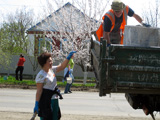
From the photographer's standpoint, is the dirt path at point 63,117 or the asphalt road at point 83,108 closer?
the dirt path at point 63,117

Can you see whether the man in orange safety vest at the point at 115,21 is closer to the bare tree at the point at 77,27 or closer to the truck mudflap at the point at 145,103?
the truck mudflap at the point at 145,103

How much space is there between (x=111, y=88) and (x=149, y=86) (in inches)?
19.6

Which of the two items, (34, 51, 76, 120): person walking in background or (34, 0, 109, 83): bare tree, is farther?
(34, 0, 109, 83): bare tree

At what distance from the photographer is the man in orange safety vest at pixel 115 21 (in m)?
4.84

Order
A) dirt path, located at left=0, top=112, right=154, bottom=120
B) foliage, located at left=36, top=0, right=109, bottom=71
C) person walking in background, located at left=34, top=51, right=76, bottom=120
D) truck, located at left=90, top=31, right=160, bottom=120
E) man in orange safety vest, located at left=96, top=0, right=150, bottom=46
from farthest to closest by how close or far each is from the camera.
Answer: foliage, located at left=36, top=0, right=109, bottom=71 < dirt path, located at left=0, top=112, right=154, bottom=120 < man in orange safety vest, located at left=96, top=0, right=150, bottom=46 < person walking in background, located at left=34, top=51, right=76, bottom=120 < truck, located at left=90, top=31, right=160, bottom=120

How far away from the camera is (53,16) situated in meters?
21.5

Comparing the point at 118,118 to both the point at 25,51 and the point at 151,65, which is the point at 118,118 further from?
the point at 25,51

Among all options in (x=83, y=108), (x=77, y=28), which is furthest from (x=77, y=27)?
(x=83, y=108)

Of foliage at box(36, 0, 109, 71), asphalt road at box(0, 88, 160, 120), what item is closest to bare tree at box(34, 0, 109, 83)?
foliage at box(36, 0, 109, 71)

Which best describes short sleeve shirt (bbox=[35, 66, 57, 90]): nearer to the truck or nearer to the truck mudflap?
the truck

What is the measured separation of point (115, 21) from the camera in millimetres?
5195

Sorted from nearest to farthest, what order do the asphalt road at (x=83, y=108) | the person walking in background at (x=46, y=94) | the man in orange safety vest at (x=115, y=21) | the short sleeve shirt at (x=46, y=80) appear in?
1. the person walking in background at (x=46, y=94)
2. the short sleeve shirt at (x=46, y=80)
3. the man in orange safety vest at (x=115, y=21)
4. the asphalt road at (x=83, y=108)

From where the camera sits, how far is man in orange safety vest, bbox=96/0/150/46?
4.84 m

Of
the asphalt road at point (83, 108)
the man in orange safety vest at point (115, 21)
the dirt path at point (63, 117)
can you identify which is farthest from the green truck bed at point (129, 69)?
the asphalt road at point (83, 108)
